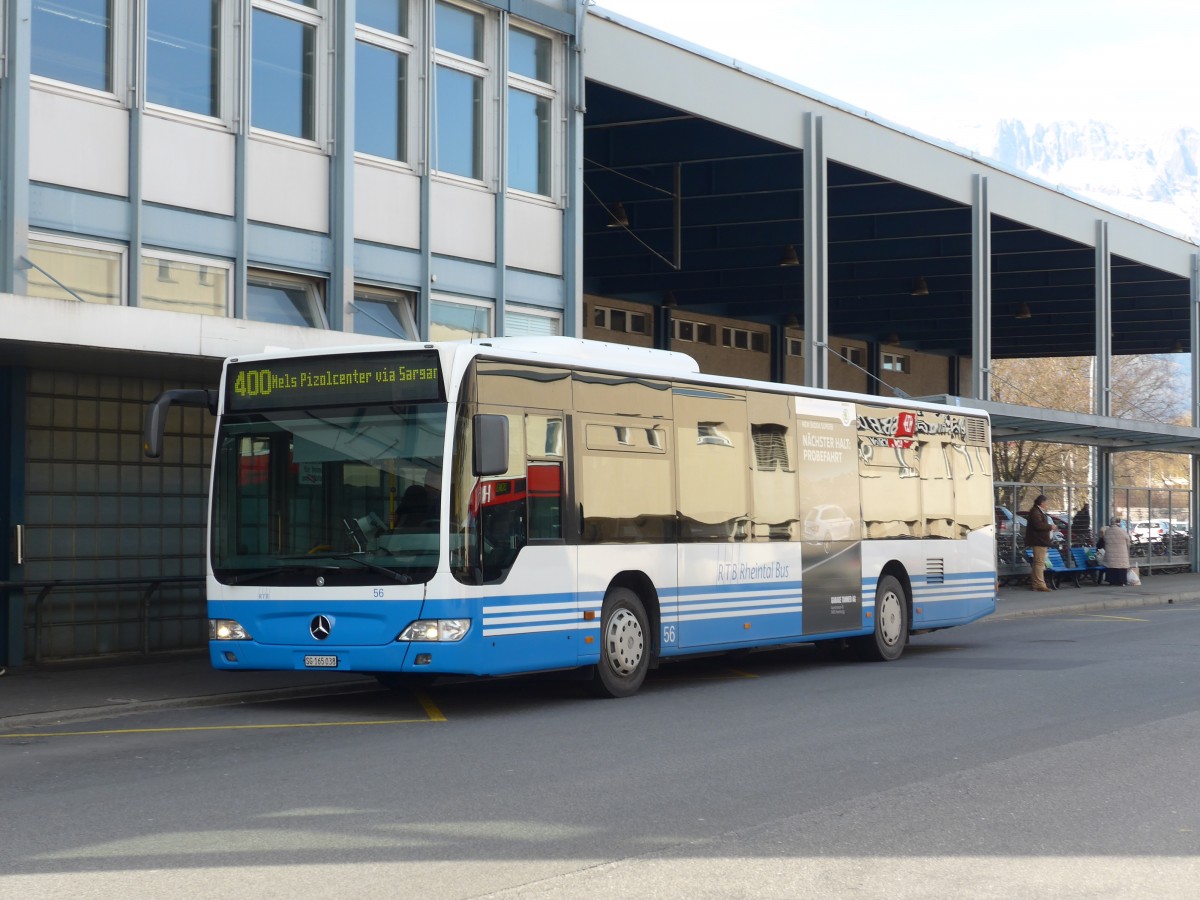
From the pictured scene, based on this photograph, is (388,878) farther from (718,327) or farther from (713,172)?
(718,327)

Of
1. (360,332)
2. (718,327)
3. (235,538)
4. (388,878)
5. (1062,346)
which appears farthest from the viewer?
(1062,346)

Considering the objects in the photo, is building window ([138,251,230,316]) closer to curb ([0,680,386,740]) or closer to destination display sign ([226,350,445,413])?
destination display sign ([226,350,445,413])

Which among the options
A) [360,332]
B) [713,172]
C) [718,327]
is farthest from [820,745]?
[718,327]

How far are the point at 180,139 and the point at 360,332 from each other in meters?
3.25

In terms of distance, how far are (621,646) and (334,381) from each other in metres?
3.40

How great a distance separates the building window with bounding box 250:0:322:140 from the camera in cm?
1798

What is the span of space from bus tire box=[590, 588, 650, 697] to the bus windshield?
208 cm

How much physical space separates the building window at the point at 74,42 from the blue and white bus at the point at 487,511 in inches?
176

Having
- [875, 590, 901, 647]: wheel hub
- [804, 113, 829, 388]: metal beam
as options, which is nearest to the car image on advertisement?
[875, 590, 901, 647]: wheel hub

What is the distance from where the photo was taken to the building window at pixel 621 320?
39438 millimetres

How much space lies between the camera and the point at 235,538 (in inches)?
519

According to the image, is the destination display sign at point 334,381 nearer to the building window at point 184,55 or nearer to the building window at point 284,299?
the building window at point 284,299

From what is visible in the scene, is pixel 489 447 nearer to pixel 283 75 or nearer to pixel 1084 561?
pixel 283 75

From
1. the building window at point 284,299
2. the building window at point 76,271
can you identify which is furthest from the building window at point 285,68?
the building window at point 76,271
